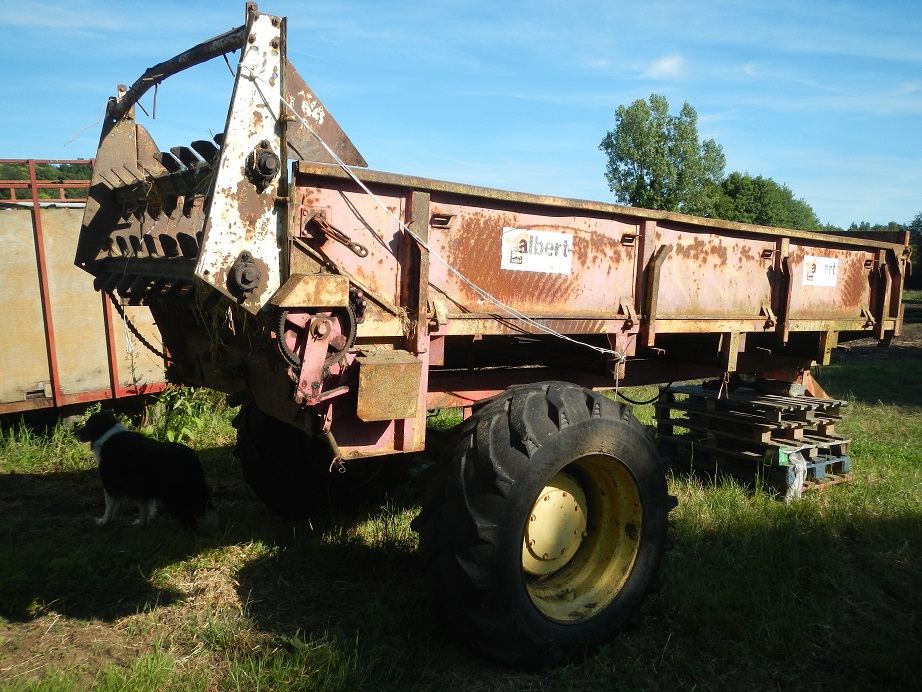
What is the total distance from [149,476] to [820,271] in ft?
15.7

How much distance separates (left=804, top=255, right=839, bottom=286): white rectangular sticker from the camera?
4.81 m

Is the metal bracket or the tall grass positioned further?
the metal bracket

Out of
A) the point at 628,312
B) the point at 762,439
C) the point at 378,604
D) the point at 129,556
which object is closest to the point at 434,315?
the point at 628,312

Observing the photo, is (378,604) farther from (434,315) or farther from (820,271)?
(820,271)

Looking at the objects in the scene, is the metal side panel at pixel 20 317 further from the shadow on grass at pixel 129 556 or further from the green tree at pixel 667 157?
the green tree at pixel 667 157

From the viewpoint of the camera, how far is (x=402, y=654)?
2.98 m

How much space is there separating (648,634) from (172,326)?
9.71 ft

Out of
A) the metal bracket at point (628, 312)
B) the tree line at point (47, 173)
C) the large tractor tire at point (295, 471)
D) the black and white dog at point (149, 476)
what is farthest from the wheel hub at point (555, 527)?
the tree line at point (47, 173)

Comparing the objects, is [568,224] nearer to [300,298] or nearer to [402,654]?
[300,298]

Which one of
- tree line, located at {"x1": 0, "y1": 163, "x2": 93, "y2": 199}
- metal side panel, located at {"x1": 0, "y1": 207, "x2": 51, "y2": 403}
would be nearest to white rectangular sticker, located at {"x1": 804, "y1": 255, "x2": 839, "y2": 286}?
tree line, located at {"x1": 0, "y1": 163, "x2": 93, "y2": 199}

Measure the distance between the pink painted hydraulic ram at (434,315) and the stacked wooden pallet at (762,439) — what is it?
136 centimetres

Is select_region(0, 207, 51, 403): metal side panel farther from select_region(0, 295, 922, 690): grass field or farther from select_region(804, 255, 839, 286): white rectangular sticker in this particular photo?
select_region(804, 255, 839, 286): white rectangular sticker

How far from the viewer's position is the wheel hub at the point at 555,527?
328 centimetres

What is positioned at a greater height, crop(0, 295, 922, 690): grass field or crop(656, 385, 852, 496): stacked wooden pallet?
crop(656, 385, 852, 496): stacked wooden pallet
